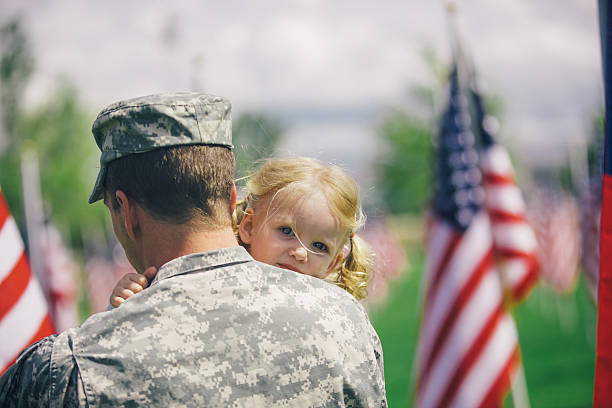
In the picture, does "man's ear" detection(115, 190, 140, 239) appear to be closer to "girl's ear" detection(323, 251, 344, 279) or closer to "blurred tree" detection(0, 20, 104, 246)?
"girl's ear" detection(323, 251, 344, 279)

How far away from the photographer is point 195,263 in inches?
76.0

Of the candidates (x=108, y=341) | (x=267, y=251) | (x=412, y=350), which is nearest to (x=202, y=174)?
(x=108, y=341)

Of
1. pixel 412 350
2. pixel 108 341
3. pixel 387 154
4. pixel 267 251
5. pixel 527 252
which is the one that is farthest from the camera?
pixel 387 154

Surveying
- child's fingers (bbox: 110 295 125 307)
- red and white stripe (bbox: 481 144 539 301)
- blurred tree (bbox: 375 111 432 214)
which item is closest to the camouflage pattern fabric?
child's fingers (bbox: 110 295 125 307)

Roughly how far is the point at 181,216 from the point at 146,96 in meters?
0.42

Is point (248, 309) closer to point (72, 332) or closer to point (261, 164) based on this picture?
point (72, 332)

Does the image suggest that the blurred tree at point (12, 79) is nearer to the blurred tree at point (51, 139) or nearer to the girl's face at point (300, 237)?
the blurred tree at point (51, 139)

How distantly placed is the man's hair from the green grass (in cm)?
899

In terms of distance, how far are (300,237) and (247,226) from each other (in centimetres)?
30

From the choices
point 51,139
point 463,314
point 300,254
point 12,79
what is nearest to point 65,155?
point 51,139

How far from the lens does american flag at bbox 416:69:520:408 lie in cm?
551

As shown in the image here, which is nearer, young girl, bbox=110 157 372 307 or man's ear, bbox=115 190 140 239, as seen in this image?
man's ear, bbox=115 190 140 239

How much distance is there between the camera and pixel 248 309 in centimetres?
190

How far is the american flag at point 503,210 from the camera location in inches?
285
